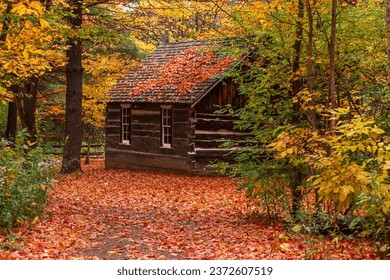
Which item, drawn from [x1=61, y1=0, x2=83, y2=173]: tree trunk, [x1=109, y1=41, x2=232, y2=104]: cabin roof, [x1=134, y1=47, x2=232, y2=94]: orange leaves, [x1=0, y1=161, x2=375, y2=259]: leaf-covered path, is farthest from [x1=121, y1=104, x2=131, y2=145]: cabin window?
[x1=0, y1=161, x2=375, y2=259]: leaf-covered path

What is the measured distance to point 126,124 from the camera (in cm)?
2861

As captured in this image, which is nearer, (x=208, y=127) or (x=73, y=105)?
(x=73, y=105)

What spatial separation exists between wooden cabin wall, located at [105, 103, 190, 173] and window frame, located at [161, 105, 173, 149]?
0.18 m

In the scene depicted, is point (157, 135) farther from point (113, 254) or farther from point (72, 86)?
point (113, 254)

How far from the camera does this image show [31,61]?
12.8 metres

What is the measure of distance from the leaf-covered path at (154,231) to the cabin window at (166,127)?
5.78m

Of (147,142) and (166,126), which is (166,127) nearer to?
(166,126)

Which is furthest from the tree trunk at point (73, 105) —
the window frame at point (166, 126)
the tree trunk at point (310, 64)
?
the tree trunk at point (310, 64)

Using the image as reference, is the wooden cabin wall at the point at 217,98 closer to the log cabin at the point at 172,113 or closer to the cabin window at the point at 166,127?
the log cabin at the point at 172,113

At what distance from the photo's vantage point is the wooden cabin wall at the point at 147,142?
2511 cm

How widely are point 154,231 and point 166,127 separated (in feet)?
47.1

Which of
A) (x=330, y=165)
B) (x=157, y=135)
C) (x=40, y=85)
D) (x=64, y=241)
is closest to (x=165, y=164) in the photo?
(x=157, y=135)

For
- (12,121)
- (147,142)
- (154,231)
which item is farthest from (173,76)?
(154,231)

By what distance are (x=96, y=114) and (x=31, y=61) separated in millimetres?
17853
